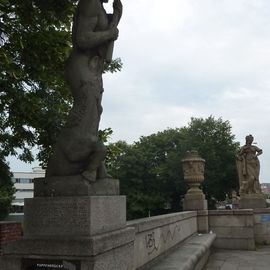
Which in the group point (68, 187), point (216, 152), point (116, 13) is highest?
point (216, 152)

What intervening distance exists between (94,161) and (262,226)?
14.2m

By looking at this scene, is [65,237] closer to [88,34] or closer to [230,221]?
[88,34]

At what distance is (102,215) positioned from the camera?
184 inches

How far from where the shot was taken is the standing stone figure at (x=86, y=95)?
482 cm

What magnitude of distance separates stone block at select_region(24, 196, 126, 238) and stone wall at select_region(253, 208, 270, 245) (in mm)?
13908

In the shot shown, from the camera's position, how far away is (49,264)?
437cm

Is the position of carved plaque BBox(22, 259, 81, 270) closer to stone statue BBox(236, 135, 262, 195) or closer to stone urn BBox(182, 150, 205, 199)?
stone urn BBox(182, 150, 205, 199)

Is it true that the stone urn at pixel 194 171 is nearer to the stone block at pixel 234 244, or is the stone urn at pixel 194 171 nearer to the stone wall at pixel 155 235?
the stone block at pixel 234 244

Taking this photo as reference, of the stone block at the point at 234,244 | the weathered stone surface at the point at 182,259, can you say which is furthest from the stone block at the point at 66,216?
the stone block at the point at 234,244

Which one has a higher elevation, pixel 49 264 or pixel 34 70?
pixel 34 70

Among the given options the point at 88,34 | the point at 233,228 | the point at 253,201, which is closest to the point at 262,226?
the point at 253,201

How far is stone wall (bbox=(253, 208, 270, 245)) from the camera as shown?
1741cm

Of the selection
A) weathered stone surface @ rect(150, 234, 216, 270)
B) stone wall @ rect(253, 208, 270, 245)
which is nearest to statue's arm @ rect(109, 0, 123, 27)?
weathered stone surface @ rect(150, 234, 216, 270)

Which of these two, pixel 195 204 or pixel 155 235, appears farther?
pixel 195 204
